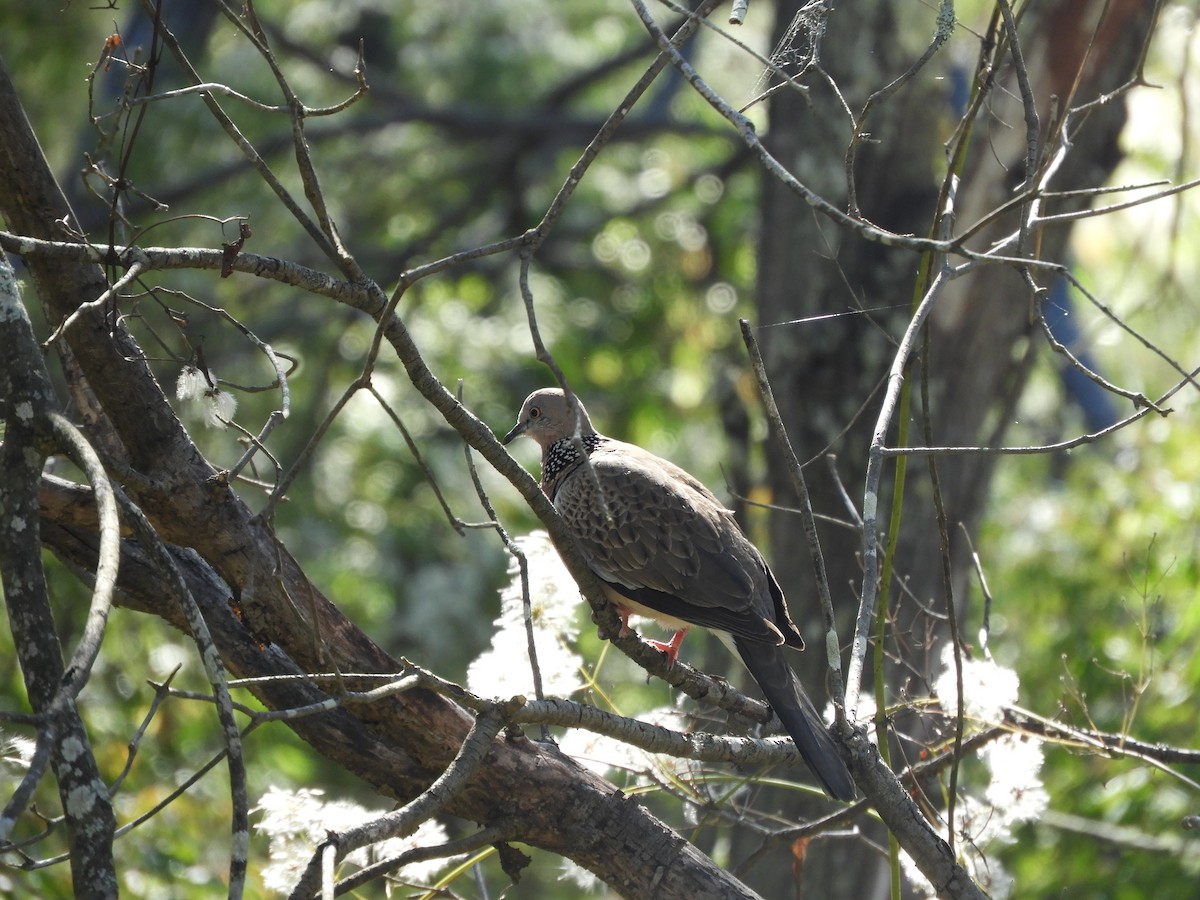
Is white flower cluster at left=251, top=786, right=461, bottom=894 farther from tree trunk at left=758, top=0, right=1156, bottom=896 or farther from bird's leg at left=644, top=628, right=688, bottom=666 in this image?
tree trunk at left=758, top=0, right=1156, bottom=896

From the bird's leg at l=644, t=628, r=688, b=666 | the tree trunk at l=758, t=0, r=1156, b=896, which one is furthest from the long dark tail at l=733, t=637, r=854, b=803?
the tree trunk at l=758, t=0, r=1156, b=896

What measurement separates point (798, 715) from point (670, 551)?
32.5 inches

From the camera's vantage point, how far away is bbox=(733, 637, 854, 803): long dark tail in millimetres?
2928

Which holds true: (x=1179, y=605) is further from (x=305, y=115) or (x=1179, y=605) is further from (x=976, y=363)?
(x=305, y=115)

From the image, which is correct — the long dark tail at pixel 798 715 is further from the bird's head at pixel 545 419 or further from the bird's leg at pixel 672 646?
the bird's head at pixel 545 419

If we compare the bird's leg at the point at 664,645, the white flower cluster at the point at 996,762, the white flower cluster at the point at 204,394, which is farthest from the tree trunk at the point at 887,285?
the white flower cluster at the point at 204,394

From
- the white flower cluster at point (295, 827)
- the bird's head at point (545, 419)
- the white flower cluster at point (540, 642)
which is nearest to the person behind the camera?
the white flower cluster at point (295, 827)

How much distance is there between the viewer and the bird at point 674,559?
364cm

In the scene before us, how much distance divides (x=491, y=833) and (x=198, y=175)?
543cm

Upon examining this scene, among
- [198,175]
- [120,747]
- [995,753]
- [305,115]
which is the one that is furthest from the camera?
[198,175]

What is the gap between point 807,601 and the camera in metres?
5.18

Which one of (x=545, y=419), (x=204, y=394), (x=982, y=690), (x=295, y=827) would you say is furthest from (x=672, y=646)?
(x=204, y=394)

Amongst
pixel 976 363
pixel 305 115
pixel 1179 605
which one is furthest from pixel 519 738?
pixel 1179 605

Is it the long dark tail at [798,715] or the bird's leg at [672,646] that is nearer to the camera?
the long dark tail at [798,715]
